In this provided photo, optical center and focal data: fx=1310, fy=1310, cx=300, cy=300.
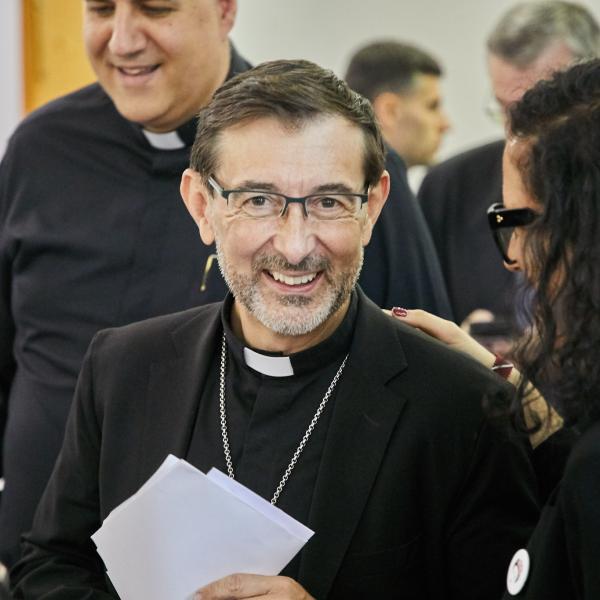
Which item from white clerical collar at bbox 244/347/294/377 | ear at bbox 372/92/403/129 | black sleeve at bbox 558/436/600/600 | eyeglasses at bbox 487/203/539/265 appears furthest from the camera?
ear at bbox 372/92/403/129

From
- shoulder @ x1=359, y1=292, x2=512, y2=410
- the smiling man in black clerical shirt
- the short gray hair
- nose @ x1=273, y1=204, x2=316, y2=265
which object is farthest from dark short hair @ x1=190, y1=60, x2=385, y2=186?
the short gray hair

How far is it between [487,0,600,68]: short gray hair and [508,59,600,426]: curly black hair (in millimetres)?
2701

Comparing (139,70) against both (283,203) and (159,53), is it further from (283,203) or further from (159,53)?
(283,203)

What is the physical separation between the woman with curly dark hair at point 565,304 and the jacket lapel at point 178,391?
78 cm

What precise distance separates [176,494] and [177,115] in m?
1.40

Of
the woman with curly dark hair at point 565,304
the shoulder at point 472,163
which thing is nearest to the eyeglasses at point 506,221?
the woman with curly dark hair at point 565,304

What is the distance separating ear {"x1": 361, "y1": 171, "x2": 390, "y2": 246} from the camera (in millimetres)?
2633

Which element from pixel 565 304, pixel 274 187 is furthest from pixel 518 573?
pixel 274 187

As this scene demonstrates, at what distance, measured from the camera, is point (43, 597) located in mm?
2562

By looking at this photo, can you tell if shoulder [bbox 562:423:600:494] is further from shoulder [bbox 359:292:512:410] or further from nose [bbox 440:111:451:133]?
nose [bbox 440:111:451:133]

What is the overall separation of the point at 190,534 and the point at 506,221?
2.55 ft

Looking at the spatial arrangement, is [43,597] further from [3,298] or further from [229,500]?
Answer: [3,298]

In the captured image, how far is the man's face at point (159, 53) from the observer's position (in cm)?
332

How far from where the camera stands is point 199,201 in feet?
8.87
